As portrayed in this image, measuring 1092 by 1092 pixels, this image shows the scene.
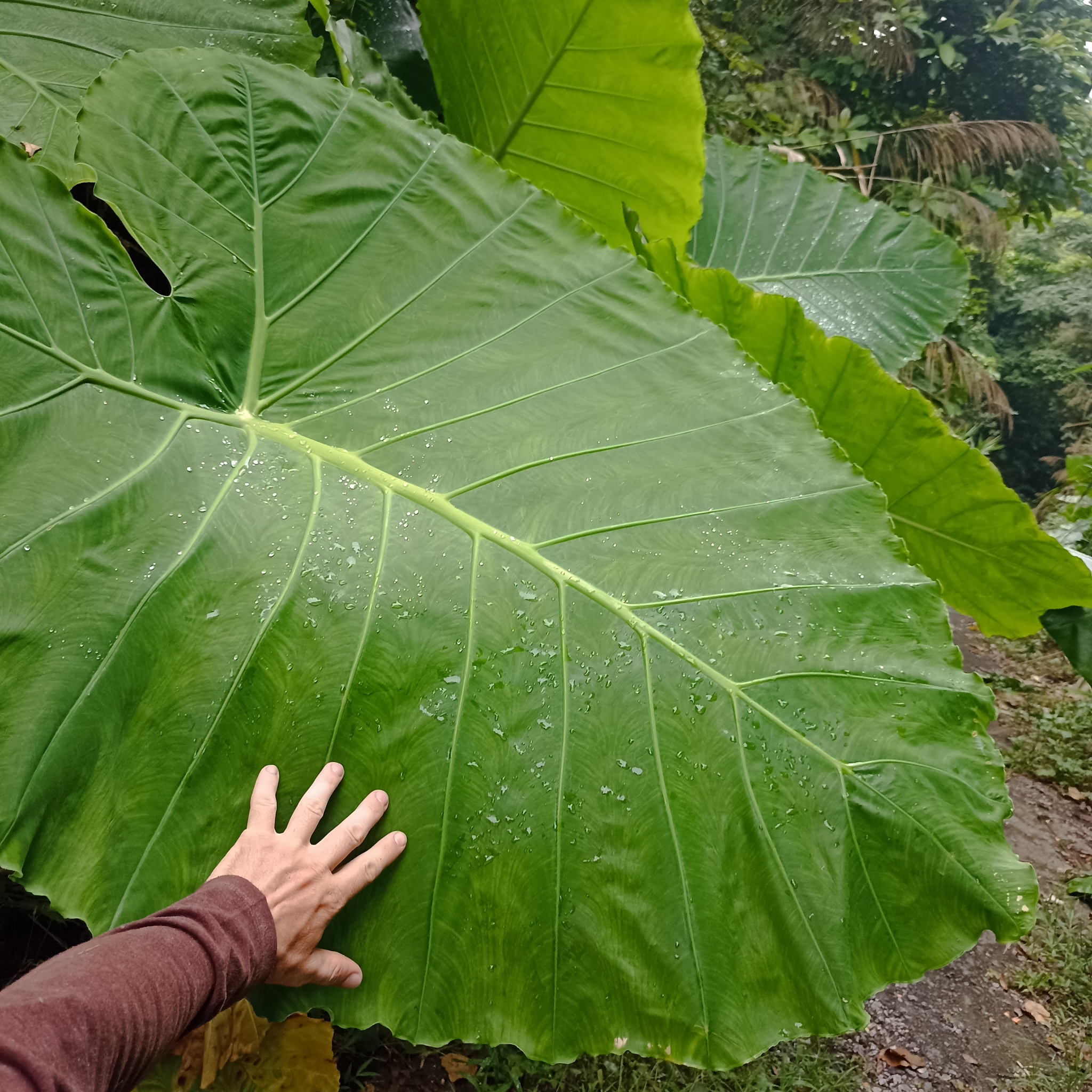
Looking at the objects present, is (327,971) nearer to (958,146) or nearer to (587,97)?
(587,97)

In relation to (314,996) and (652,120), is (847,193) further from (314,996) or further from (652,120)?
(314,996)

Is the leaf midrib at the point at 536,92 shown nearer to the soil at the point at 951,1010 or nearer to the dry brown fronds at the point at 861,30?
the soil at the point at 951,1010

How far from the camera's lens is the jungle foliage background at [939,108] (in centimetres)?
534

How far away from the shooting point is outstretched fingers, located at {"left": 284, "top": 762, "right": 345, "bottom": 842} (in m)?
0.83

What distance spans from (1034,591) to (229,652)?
130 centimetres

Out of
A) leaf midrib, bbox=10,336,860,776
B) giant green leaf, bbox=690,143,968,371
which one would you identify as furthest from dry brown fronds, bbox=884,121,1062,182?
leaf midrib, bbox=10,336,860,776

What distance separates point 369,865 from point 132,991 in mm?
237

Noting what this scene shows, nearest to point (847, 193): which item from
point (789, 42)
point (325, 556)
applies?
point (325, 556)

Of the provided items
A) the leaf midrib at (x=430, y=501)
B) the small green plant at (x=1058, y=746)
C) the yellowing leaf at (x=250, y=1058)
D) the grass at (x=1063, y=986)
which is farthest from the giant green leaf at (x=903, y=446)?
the small green plant at (x=1058, y=746)

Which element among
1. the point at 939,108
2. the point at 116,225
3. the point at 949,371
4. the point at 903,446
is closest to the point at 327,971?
the point at 903,446

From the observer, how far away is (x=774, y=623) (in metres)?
0.89

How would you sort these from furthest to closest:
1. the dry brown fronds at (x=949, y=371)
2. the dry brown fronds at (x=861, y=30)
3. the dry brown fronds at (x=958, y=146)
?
the dry brown fronds at (x=861, y=30) → the dry brown fronds at (x=958, y=146) → the dry brown fronds at (x=949, y=371)

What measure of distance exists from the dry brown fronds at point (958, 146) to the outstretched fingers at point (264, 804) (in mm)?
6519

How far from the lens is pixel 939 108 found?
7035 mm
